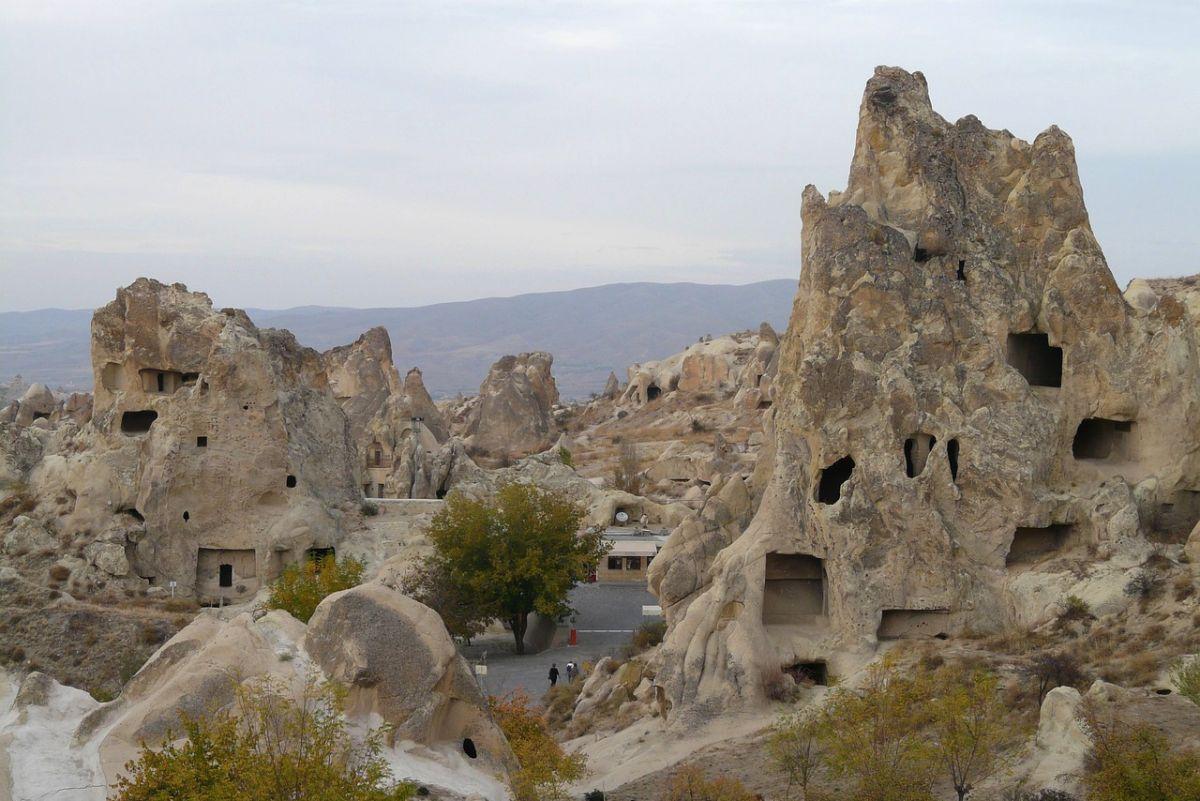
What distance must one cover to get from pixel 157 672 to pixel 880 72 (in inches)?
740

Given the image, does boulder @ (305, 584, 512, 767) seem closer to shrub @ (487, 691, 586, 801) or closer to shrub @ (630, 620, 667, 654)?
shrub @ (487, 691, 586, 801)

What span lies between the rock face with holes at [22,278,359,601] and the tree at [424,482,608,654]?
12.3ft

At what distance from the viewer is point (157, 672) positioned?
19312 millimetres

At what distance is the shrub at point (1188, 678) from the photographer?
67.5 ft

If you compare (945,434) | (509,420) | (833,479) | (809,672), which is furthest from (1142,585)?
(509,420)

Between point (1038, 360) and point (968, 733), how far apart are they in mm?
11896

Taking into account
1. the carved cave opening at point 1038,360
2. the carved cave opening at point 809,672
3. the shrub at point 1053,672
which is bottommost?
the carved cave opening at point 809,672

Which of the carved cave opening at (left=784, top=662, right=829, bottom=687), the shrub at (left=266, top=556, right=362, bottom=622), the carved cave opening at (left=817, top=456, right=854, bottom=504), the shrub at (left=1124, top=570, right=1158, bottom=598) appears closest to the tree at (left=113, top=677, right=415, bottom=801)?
the carved cave opening at (left=784, top=662, right=829, bottom=687)

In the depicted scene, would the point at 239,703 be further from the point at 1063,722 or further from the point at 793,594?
the point at 793,594

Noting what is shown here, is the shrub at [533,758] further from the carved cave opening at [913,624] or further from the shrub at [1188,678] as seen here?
the shrub at [1188,678]

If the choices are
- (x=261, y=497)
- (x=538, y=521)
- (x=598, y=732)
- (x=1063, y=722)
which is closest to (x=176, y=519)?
(x=261, y=497)

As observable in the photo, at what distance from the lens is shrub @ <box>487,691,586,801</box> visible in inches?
780

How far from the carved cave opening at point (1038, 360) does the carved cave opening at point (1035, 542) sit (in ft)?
10.4

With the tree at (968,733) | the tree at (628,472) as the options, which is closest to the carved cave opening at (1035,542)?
the tree at (968,733)
